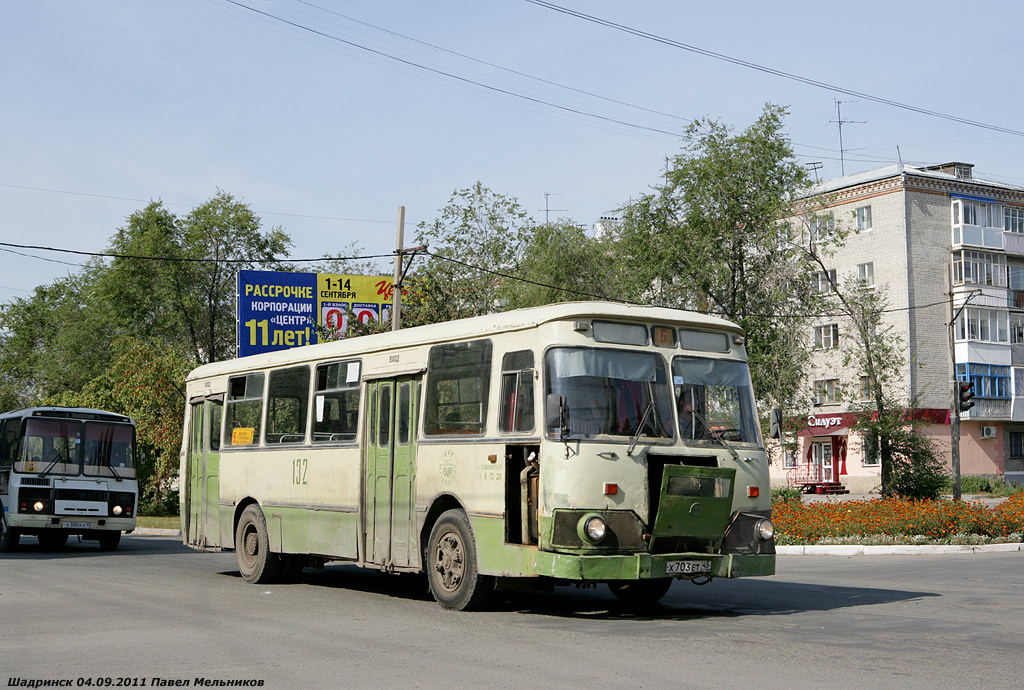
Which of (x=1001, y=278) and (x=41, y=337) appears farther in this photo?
(x=41, y=337)

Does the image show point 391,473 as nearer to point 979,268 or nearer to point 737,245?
point 737,245

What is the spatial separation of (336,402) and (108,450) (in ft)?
37.0

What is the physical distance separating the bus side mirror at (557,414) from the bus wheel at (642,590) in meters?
2.56

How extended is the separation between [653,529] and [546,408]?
1.58 meters

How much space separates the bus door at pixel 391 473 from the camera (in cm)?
1316

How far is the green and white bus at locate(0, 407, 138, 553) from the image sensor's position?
23.1 m

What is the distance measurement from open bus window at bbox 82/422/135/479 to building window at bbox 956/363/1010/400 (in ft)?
159

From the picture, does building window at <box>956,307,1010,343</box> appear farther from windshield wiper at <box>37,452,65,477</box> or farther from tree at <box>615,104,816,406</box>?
windshield wiper at <box>37,452,65,477</box>

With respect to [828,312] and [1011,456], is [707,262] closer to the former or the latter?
[828,312]

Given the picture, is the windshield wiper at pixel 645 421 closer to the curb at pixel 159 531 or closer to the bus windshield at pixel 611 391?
the bus windshield at pixel 611 391

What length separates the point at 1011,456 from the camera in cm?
6450

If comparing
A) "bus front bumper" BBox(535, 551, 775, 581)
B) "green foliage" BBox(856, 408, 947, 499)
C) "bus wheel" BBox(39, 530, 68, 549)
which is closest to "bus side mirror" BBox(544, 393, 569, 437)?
"bus front bumper" BBox(535, 551, 775, 581)

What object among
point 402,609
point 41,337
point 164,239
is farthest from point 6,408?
point 402,609

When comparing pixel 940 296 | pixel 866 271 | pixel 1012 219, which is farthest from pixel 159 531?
pixel 1012 219
